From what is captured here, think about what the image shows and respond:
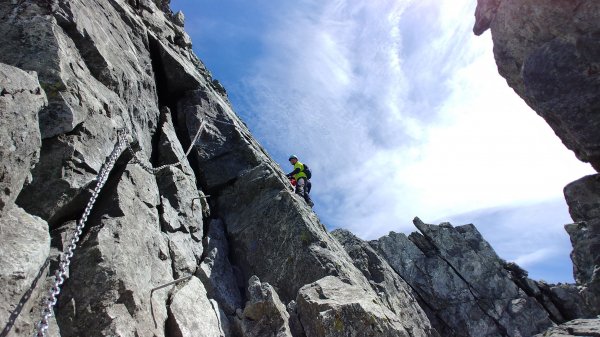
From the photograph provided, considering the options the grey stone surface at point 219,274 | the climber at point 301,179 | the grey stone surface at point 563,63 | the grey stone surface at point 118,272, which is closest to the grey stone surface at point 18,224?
the grey stone surface at point 118,272

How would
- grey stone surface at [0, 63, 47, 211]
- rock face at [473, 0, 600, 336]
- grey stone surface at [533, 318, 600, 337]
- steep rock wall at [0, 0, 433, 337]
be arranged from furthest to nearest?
rock face at [473, 0, 600, 336], grey stone surface at [533, 318, 600, 337], steep rock wall at [0, 0, 433, 337], grey stone surface at [0, 63, 47, 211]

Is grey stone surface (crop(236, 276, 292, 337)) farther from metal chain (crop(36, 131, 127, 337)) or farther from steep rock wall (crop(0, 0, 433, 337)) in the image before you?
metal chain (crop(36, 131, 127, 337))

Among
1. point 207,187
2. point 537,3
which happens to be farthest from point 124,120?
point 537,3

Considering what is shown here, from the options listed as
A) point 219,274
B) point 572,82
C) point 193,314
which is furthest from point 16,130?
point 572,82

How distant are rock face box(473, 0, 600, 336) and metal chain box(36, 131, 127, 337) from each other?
63.8ft

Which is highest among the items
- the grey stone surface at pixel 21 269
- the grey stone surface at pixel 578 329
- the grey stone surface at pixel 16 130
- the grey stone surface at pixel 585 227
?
the grey stone surface at pixel 585 227

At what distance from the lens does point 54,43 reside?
1120cm

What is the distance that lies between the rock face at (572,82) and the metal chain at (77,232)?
63.8ft

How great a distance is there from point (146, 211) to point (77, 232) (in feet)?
15.1

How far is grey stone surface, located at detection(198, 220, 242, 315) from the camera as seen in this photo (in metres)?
13.7

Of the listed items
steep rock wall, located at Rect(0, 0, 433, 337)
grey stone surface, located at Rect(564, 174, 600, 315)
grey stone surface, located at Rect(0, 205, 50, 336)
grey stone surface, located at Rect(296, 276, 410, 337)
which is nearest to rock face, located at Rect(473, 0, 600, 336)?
grey stone surface, located at Rect(564, 174, 600, 315)

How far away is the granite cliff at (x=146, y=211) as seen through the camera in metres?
8.23

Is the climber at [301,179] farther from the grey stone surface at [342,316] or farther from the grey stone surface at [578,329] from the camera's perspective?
the grey stone surface at [578,329]

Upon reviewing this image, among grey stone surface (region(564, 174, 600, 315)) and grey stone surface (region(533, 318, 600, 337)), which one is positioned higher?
grey stone surface (region(564, 174, 600, 315))
